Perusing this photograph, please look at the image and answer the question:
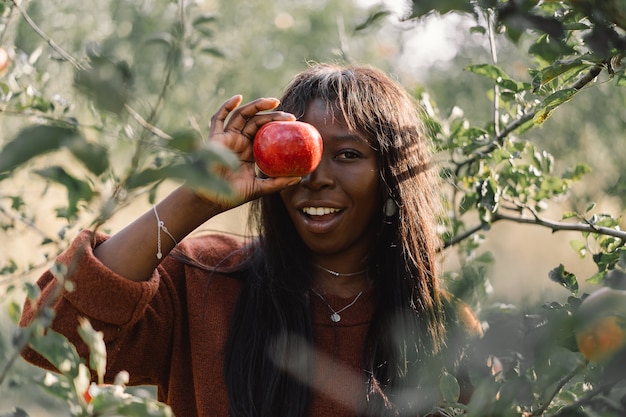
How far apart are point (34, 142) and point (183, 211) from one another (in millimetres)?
910

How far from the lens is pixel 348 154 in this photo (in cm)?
167

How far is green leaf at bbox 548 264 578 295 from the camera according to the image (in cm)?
114

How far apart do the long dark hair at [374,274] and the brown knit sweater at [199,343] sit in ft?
0.12

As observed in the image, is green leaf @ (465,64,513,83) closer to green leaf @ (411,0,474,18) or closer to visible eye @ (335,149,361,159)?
visible eye @ (335,149,361,159)

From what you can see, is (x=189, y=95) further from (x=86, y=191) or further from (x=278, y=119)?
(x=86, y=191)

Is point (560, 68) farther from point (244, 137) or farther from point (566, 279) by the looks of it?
point (244, 137)

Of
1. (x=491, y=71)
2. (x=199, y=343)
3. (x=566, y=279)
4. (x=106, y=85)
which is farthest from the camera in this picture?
(x=199, y=343)

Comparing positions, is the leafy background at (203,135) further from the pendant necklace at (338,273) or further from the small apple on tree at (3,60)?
the pendant necklace at (338,273)

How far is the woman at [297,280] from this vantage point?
4.87ft

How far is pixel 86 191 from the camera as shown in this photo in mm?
627

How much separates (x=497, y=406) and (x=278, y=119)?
905mm

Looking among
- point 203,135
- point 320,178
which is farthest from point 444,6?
point 203,135

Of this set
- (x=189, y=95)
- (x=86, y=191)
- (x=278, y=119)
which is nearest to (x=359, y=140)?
(x=278, y=119)

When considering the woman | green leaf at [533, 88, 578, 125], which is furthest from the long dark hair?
green leaf at [533, 88, 578, 125]
